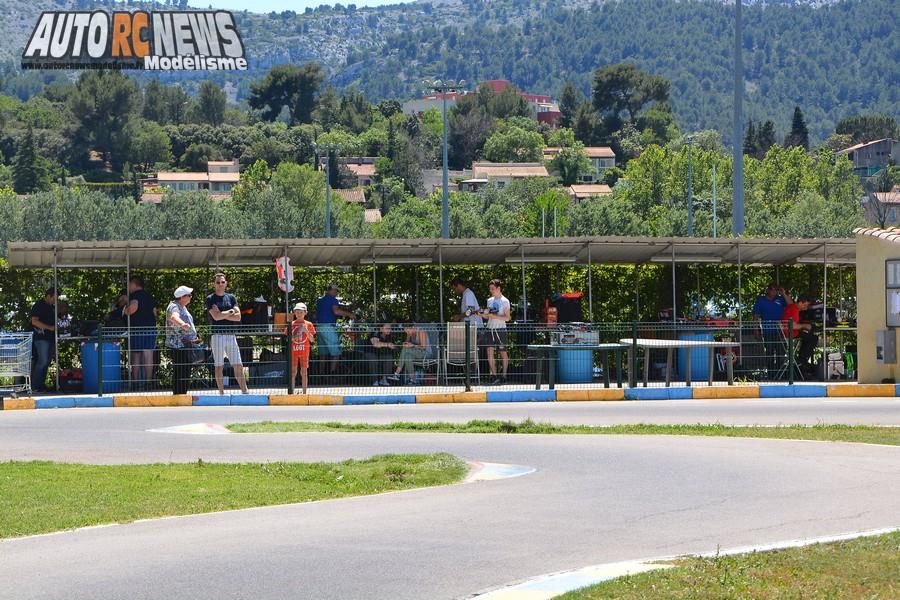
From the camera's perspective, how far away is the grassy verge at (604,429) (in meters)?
A: 16.7

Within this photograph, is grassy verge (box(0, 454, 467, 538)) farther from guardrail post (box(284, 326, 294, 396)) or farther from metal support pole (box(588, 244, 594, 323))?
metal support pole (box(588, 244, 594, 323))

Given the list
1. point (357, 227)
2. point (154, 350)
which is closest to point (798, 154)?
point (357, 227)

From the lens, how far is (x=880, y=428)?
688 inches

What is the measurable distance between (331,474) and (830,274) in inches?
706

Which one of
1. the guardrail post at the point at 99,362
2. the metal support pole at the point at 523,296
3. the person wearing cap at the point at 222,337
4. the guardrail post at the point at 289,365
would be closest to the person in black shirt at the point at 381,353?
the guardrail post at the point at 289,365

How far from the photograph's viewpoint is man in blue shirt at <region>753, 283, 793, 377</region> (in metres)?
25.0

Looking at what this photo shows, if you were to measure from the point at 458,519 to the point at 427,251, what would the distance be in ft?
50.8

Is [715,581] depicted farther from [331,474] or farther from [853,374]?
[853,374]

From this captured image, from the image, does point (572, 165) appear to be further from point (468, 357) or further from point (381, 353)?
point (468, 357)

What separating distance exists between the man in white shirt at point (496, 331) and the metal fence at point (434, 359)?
3cm

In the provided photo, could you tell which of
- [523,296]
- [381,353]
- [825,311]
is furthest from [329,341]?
[825,311]

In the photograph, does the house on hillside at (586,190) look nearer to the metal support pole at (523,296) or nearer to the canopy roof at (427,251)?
the canopy roof at (427,251)

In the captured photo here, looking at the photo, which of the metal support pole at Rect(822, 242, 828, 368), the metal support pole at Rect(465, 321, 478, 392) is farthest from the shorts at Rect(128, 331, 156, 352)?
the metal support pole at Rect(822, 242, 828, 368)

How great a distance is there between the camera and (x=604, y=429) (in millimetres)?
17953
